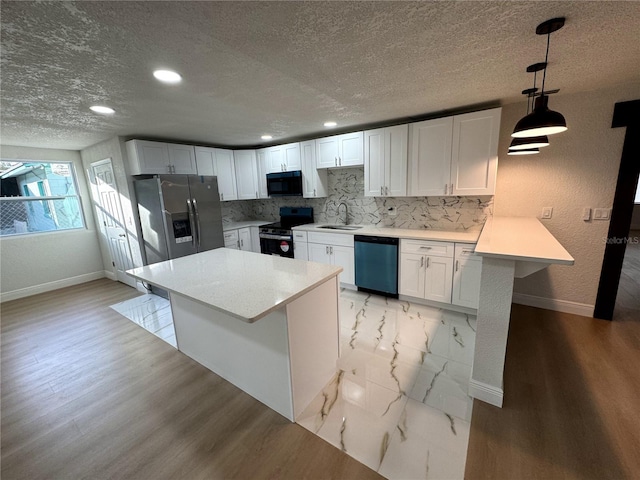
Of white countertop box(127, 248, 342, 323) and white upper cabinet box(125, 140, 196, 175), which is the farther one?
white upper cabinet box(125, 140, 196, 175)

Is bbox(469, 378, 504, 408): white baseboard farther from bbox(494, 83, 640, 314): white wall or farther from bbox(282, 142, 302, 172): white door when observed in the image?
bbox(282, 142, 302, 172): white door

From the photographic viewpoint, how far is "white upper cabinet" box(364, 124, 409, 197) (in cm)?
322

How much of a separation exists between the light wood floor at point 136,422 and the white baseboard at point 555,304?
2838mm

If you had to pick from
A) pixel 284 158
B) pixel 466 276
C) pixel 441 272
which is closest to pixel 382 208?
pixel 441 272

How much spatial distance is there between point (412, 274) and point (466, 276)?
23.0 inches

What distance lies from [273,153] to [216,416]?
12.5 ft

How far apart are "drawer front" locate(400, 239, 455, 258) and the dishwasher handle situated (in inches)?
4.2

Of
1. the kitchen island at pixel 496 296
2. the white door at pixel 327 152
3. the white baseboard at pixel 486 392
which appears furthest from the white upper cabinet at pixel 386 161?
the white baseboard at pixel 486 392

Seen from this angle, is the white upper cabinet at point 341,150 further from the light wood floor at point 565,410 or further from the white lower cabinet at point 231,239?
the light wood floor at point 565,410

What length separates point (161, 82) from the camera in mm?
1889

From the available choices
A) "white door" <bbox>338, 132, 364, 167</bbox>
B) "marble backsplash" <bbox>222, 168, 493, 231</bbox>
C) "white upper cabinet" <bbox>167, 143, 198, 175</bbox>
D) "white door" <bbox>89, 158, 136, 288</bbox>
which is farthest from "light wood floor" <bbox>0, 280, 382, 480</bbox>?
"white door" <bbox>338, 132, 364, 167</bbox>

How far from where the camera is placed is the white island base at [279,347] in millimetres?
1651

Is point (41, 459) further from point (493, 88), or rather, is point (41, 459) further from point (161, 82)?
point (493, 88)

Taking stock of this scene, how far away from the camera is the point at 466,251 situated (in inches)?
109
